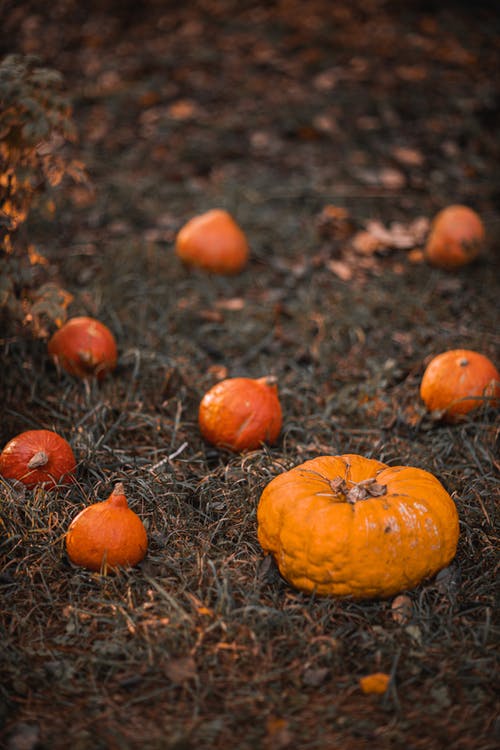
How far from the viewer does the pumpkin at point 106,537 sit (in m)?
2.40

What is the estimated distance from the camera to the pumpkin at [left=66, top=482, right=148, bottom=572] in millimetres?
2400

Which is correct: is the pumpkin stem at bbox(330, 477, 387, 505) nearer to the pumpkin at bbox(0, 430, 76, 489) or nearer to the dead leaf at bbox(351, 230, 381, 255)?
the pumpkin at bbox(0, 430, 76, 489)

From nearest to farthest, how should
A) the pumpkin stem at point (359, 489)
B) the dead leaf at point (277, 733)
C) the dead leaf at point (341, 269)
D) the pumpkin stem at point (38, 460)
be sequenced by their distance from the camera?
the dead leaf at point (277, 733) → the pumpkin stem at point (359, 489) → the pumpkin stem at point (38, 460) → the dead leaf at point (341, 269)

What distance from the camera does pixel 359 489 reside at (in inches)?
92.6

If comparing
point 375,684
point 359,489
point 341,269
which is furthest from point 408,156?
point 375,684

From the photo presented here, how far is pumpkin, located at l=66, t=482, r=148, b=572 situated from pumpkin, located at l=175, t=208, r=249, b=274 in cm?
256

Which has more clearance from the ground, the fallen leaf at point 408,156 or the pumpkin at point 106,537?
the pumpkin at point 106,537

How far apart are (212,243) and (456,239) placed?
5.77 feet

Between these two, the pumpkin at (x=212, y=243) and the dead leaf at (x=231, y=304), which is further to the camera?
the pumpkin at (x=212, y=243)

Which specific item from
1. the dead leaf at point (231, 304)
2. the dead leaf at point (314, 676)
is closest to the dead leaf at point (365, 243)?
the dead leaf at point (231, 304)

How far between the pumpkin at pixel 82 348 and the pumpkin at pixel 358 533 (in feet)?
4.89

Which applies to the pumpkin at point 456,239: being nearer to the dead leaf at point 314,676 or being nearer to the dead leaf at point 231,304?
the dead leaf at point 231,304

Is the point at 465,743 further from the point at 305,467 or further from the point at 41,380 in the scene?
the point at 41,380

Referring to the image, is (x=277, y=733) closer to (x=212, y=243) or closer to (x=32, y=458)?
(x=32, y=458)
